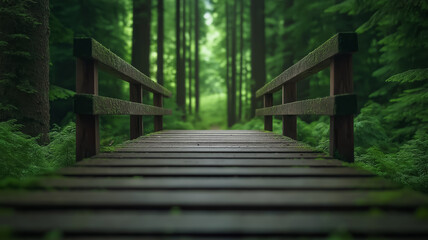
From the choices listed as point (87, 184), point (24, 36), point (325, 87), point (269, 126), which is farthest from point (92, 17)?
point (87, 184)

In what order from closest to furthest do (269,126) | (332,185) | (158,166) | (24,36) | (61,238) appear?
(61,238), (332,185), (158,166), (24,36), (269,126)

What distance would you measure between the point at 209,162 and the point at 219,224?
134 cm

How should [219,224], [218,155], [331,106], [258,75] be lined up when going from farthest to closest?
[258,75], [218,155], [331,106], [219,224]

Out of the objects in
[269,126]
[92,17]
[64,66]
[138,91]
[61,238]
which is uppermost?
[92,17]

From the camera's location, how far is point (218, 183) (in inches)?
79.3

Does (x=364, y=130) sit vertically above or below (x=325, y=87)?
below

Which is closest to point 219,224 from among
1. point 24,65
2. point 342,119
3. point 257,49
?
point 342,119

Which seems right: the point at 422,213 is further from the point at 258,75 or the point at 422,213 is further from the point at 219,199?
the point at 258,75

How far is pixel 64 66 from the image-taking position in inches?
400

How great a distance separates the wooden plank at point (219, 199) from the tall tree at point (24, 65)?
3198mm

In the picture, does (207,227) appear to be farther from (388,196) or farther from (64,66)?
(64,66)

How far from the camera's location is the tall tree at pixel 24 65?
4.35 m

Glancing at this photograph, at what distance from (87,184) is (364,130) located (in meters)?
5.86

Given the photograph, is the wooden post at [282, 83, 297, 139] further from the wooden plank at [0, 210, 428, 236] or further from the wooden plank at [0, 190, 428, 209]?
the wooden plank at [0, 210, 428, 236]
